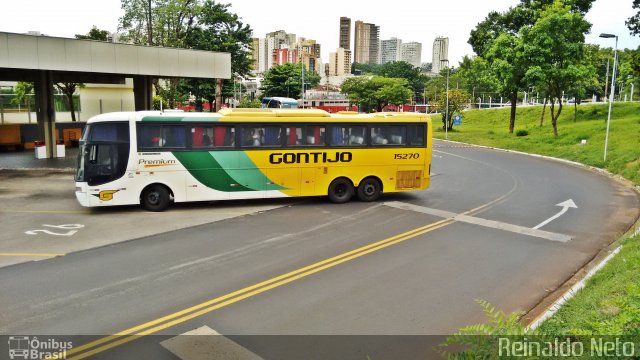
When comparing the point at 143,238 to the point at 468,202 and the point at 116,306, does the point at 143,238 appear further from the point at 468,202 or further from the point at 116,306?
the point at 468,202

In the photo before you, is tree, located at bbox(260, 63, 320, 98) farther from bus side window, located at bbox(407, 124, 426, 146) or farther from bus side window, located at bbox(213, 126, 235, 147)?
bus side window, located at bbox(213, 126, 235, 147)

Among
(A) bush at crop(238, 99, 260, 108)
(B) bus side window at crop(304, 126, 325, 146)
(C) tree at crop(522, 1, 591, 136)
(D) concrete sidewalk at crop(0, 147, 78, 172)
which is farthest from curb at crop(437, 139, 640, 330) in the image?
(A) bush at crop(238, 99, 260, 108)

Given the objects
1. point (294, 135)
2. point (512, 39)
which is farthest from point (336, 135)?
point (512, 39)

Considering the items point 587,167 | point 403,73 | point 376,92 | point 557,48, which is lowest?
point 587,167

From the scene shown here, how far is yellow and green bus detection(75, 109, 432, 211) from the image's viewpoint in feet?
55.5

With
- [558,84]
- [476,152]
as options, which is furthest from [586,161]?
[558,84]

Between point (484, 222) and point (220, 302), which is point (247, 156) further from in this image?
point (220, 302)

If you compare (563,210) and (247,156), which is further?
(563,210)

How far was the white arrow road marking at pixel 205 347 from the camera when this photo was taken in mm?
7504

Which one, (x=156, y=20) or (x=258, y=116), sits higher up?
(x=156, y=20)

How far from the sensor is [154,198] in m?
17.6

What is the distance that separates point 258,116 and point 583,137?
105 feet

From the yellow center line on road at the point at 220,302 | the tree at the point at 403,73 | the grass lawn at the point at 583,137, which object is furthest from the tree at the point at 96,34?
the tree at the point at 403,73

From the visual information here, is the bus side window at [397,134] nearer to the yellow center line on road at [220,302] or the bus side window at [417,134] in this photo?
the bus side window at [417,134]
